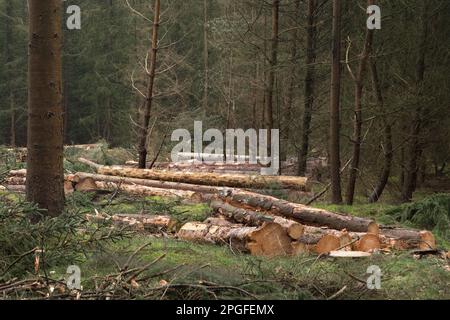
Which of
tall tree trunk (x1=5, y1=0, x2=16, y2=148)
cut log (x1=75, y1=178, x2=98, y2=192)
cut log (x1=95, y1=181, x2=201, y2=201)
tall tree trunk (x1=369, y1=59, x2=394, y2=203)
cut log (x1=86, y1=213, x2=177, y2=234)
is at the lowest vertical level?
cut log (x1=86, y1=213, x2=177, y2=234)

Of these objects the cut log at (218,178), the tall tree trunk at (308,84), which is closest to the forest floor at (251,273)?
the cut log at (218,178)

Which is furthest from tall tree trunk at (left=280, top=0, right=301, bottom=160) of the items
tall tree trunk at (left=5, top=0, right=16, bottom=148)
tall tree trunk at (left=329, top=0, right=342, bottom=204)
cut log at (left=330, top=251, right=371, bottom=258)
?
tall tree trunk at (left=5, top=0, right=16, bottom=148)

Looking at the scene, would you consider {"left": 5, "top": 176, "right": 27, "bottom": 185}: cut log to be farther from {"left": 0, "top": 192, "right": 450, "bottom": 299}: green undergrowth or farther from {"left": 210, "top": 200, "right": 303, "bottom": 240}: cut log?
{"left": 0, "top": 192, "right": 450, "bottom": 299}: green undergrowth

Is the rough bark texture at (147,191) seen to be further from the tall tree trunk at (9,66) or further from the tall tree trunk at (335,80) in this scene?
the tall tree trunk at (9,66)

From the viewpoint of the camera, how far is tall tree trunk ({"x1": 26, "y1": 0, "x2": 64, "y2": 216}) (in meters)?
7.86

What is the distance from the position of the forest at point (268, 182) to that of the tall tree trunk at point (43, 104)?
0.06ft

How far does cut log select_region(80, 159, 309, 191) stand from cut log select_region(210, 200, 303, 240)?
3.32 metres

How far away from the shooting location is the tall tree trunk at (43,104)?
7.86 m

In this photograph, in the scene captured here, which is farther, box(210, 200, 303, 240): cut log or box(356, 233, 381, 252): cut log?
box(210, 200, 303, 240): cut log

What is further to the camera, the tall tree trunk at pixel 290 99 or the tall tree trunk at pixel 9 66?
the tall tree trunk at pixel 9 66

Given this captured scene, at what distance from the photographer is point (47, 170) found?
26.0 ft

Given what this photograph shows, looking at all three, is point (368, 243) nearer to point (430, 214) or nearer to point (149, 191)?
point (430, 214)

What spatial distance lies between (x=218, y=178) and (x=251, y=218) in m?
5.42
